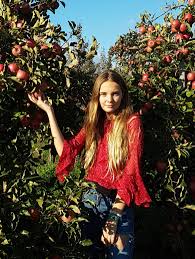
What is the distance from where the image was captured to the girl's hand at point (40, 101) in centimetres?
279

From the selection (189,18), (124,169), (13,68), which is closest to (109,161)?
(124,169)

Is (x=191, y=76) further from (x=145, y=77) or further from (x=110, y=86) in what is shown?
(x=110, y=86)

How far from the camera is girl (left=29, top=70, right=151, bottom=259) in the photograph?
2.77 metres

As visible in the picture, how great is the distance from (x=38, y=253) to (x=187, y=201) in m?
1.41

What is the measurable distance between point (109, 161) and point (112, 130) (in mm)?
185

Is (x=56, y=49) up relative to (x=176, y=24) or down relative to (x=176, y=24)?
down

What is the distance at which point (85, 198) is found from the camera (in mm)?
2859

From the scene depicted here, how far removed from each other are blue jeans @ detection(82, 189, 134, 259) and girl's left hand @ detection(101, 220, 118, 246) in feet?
0.15

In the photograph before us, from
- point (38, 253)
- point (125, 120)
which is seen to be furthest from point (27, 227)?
point (125, 120)

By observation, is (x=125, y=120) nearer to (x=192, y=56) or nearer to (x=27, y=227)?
(x=27, y=227)

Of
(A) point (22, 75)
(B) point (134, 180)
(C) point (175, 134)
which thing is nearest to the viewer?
(A) point (22, 75)

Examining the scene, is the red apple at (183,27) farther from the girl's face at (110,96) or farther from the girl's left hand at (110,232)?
the girl's left hand at (110,232)

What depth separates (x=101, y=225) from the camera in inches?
115

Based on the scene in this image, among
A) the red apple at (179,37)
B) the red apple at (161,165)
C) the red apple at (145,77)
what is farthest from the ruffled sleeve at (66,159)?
the red apple at (179,37)
